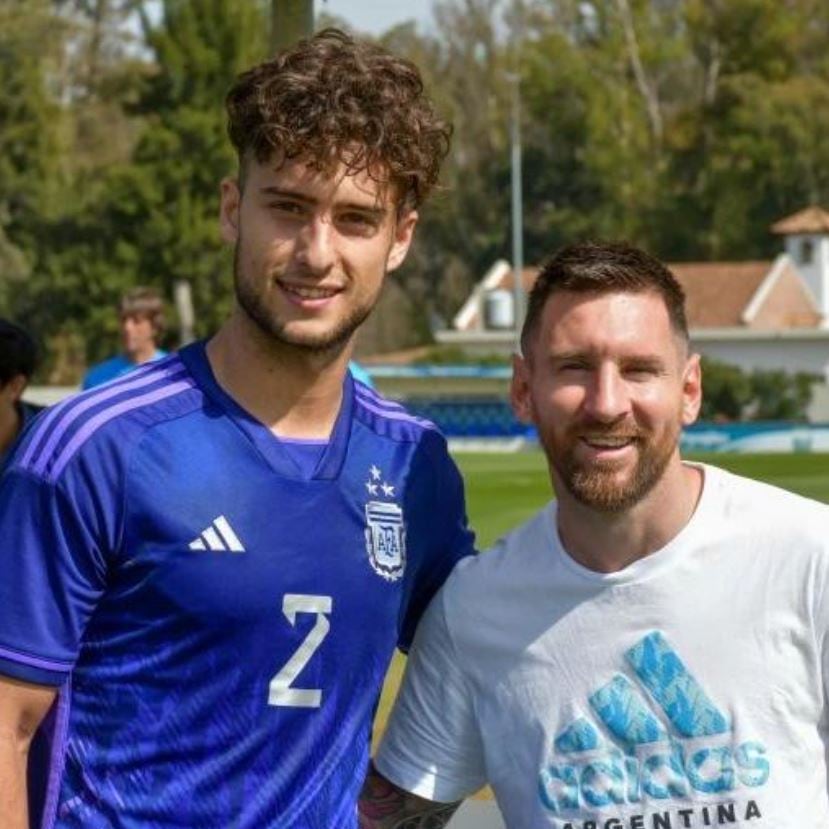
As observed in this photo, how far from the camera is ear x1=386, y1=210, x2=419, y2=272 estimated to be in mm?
3281

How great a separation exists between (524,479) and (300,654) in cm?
2421

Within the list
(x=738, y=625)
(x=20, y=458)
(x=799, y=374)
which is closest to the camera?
(x=20, y=458)

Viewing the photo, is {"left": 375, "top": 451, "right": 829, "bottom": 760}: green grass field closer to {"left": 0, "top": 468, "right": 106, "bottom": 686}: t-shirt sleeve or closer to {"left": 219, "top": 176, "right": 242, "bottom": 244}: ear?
{"left": 219, "top": 176, "right": 242, "bottom": 244}: ear

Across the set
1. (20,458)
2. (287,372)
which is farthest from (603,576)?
(20,458)

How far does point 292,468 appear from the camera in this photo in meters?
3.10

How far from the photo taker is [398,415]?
3.42 metres

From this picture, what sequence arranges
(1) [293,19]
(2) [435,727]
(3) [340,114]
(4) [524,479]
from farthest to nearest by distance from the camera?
(4) [524,479], (1) [293,19], (2) [435,727], (3) [340,114]

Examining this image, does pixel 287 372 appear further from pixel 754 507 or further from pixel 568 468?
pixel 754 507

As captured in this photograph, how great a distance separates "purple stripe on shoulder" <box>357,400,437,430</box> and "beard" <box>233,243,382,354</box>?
0.20 metres

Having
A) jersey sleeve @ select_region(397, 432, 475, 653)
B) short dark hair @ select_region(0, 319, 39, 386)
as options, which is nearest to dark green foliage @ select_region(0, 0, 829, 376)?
short dark hair @ select_region(0, 319, 39, 386)

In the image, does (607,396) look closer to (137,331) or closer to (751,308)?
(137,331)

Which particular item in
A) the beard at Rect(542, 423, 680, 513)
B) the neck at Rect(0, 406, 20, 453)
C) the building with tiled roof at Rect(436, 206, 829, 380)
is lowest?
the building with tiled roof at Rect(436, 206, 829, 380)

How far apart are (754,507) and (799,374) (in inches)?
2097

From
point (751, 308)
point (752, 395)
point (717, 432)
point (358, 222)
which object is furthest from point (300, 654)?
point (751, 308)
